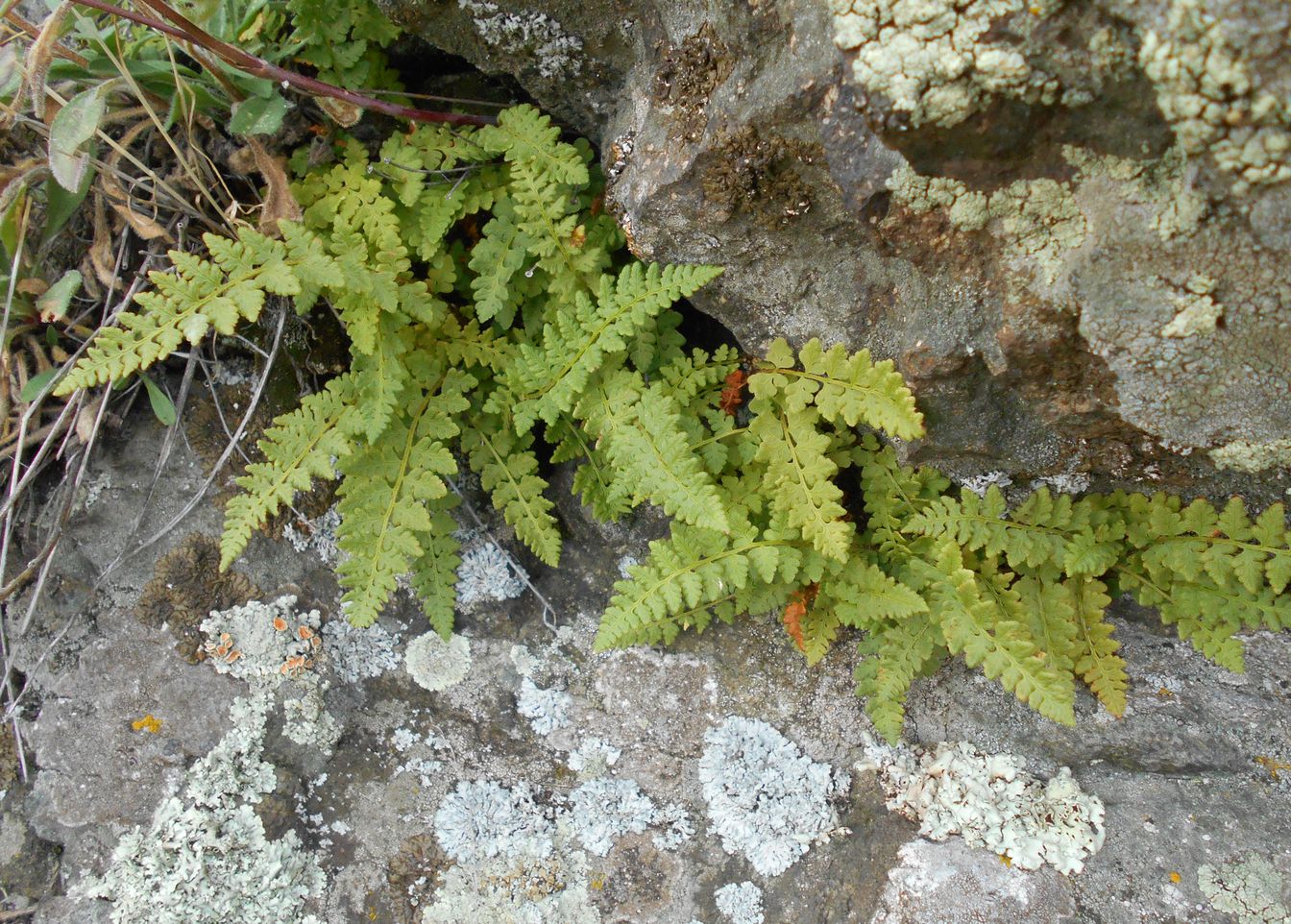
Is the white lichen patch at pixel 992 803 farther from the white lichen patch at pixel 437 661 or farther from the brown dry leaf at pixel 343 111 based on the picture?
the brown dry leaf at pixel 343 111

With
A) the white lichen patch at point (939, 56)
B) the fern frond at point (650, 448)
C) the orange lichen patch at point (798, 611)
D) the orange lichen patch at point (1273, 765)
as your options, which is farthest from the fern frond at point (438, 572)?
the orange lichen patch at point (1273, 765)

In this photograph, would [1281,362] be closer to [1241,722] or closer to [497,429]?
[1241,722]

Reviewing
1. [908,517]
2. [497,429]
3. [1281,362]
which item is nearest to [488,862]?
[497,429]

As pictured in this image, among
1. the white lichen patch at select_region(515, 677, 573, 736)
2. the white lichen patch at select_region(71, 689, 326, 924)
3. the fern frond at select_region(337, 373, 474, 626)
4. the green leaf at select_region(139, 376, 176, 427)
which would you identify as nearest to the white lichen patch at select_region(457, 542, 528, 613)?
the fern frond at select_region(337, 373, 474, 626)

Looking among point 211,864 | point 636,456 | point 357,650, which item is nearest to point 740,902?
point 636,456

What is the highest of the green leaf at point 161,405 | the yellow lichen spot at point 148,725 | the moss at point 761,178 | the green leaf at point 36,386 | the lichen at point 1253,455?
the lichen at point 1253,455
